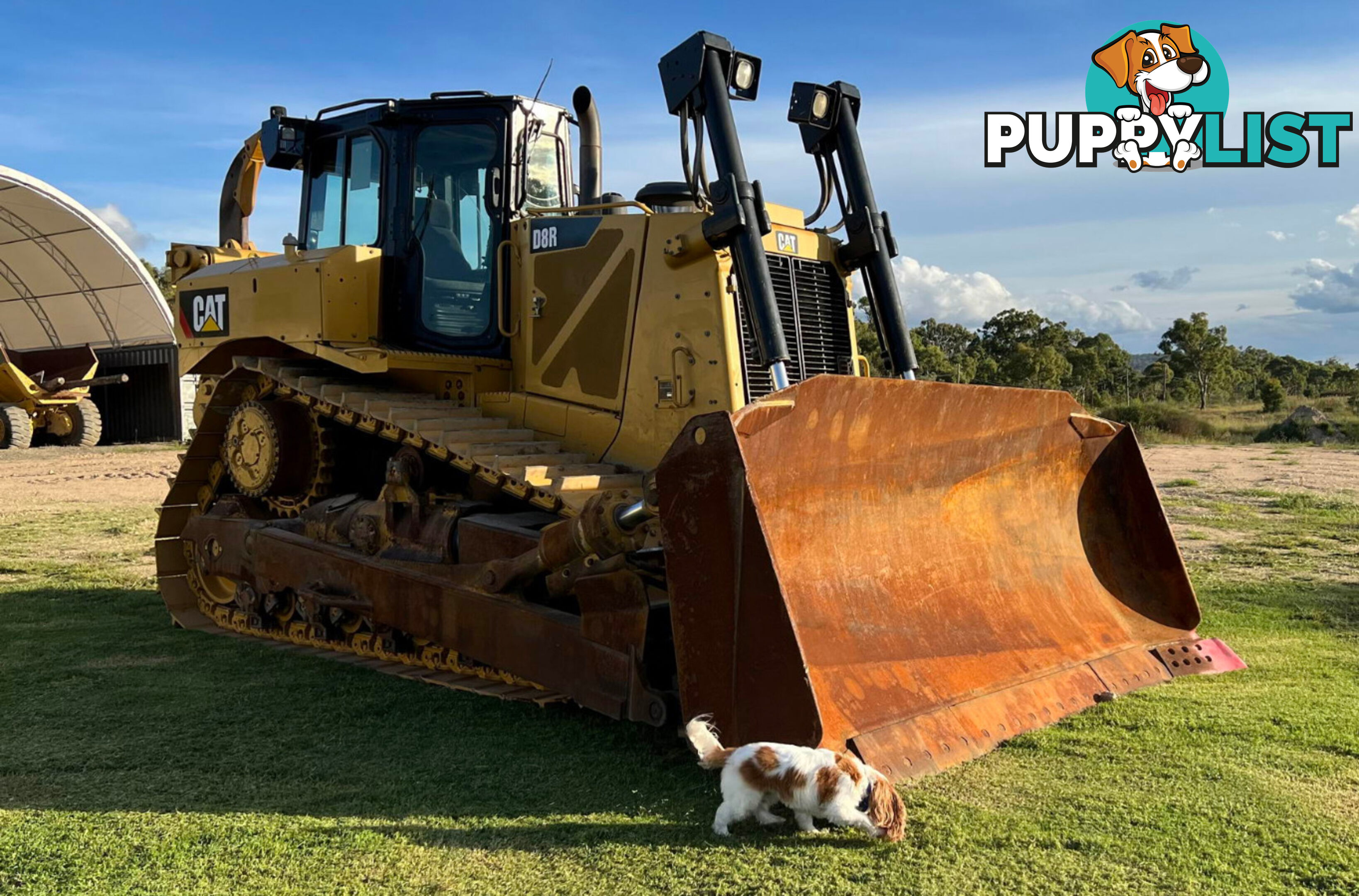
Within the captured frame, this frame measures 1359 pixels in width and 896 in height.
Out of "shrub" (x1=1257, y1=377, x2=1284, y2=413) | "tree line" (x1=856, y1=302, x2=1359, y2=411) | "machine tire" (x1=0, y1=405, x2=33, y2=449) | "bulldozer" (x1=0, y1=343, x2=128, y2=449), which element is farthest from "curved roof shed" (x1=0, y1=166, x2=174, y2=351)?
"shrub" (x1=1257, y1=377, x2=1284, y2=413)

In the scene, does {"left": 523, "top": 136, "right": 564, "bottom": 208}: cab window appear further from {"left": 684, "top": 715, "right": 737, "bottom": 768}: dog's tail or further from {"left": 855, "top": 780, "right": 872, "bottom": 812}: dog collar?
{"left": 855, "top": 780, "right": 872, "bottom": 812}: dog collar

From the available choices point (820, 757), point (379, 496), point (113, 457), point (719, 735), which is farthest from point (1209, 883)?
point (113, 457)

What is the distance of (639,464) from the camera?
5996mm

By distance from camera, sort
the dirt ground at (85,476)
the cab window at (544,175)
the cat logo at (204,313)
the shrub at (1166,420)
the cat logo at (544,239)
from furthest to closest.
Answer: the shrub at (1166,420) < the dirt ground at (85,476) < the cat logo at (204,313) < the cab window at (544,175) < the cat logo at (544,239)

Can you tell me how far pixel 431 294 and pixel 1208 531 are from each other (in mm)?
8643

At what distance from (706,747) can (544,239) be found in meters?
3.46

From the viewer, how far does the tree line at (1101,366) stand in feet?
124

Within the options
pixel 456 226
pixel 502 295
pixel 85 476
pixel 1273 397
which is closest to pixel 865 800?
pixel 502 295

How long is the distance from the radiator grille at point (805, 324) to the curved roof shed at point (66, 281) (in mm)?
23954

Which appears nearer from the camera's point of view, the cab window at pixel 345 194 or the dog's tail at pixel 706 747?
the dog's tail at pixel 706 747

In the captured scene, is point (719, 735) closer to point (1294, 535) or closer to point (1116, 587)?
point (1116, 587)

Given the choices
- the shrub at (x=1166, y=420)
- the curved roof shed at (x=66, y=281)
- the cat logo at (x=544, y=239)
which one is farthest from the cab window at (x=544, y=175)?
the shrub at (x=1166, y=420)

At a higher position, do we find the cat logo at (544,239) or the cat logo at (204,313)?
the cat logo at (544,239)

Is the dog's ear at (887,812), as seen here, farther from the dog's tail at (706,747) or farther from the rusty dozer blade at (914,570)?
the dog's tail at (706,747)
